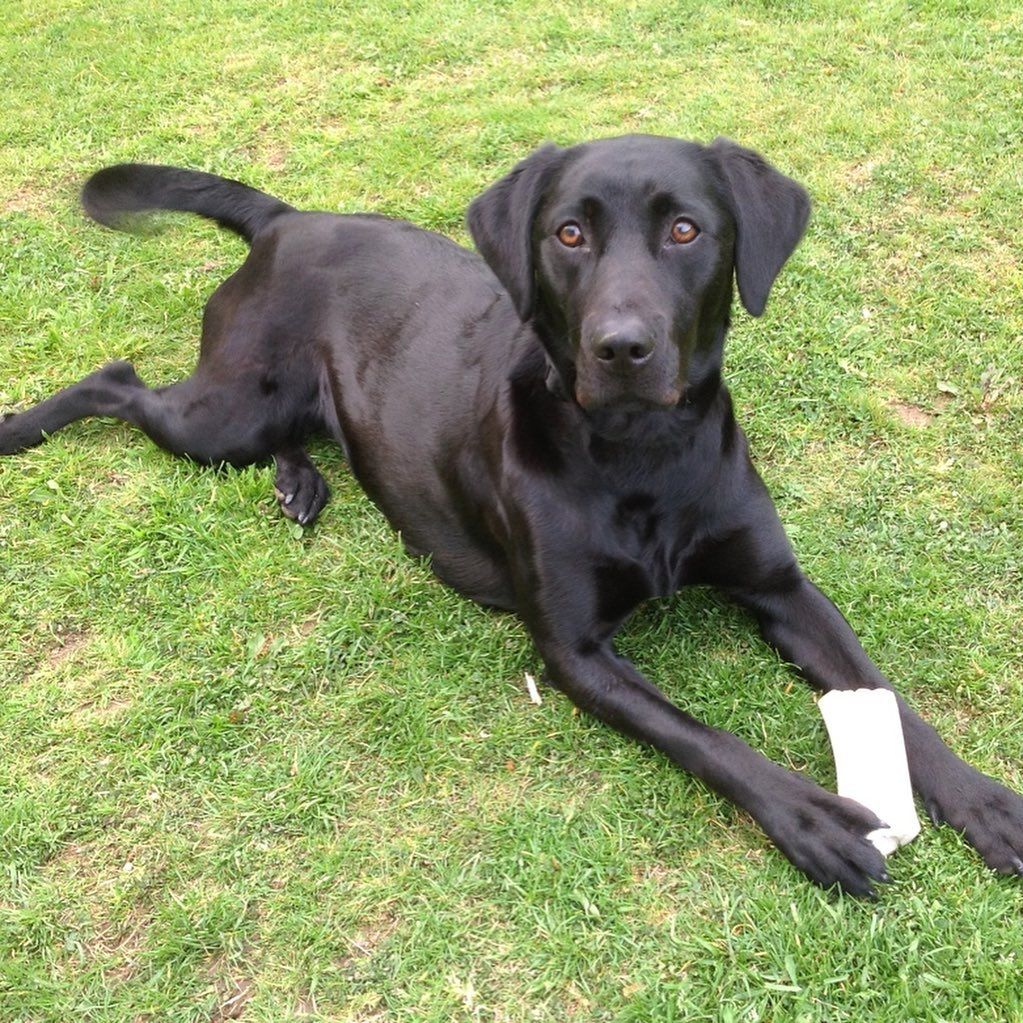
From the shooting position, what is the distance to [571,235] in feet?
8.35

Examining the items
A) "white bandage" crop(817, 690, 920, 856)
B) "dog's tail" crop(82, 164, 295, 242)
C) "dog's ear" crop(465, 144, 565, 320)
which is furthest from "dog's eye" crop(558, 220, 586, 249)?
"dog's tail" crop(82, 164, 295, 242)

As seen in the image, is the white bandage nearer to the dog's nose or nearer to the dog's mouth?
the dog's mouth

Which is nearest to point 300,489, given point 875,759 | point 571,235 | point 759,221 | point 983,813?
point 571,235

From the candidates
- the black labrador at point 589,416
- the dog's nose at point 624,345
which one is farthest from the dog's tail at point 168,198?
the dog's nose at point 624,345

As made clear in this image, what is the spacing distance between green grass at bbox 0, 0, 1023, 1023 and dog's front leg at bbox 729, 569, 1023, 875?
0.08 meters

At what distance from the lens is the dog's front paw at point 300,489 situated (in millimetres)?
3449

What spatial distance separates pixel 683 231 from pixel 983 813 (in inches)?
58.7

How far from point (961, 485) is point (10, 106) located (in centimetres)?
562

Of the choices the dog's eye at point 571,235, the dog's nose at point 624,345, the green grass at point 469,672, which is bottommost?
the green grass at point 469,672

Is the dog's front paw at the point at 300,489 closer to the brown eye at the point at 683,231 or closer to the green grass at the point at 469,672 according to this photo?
the green grass at the point at 469,672

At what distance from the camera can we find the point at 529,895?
93.8 inches

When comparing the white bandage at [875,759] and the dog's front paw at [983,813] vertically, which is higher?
the white bandage at [875,759]

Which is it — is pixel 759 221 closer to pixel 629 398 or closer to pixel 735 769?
pixel 629 398

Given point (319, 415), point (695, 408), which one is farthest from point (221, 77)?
point (695, 408)
